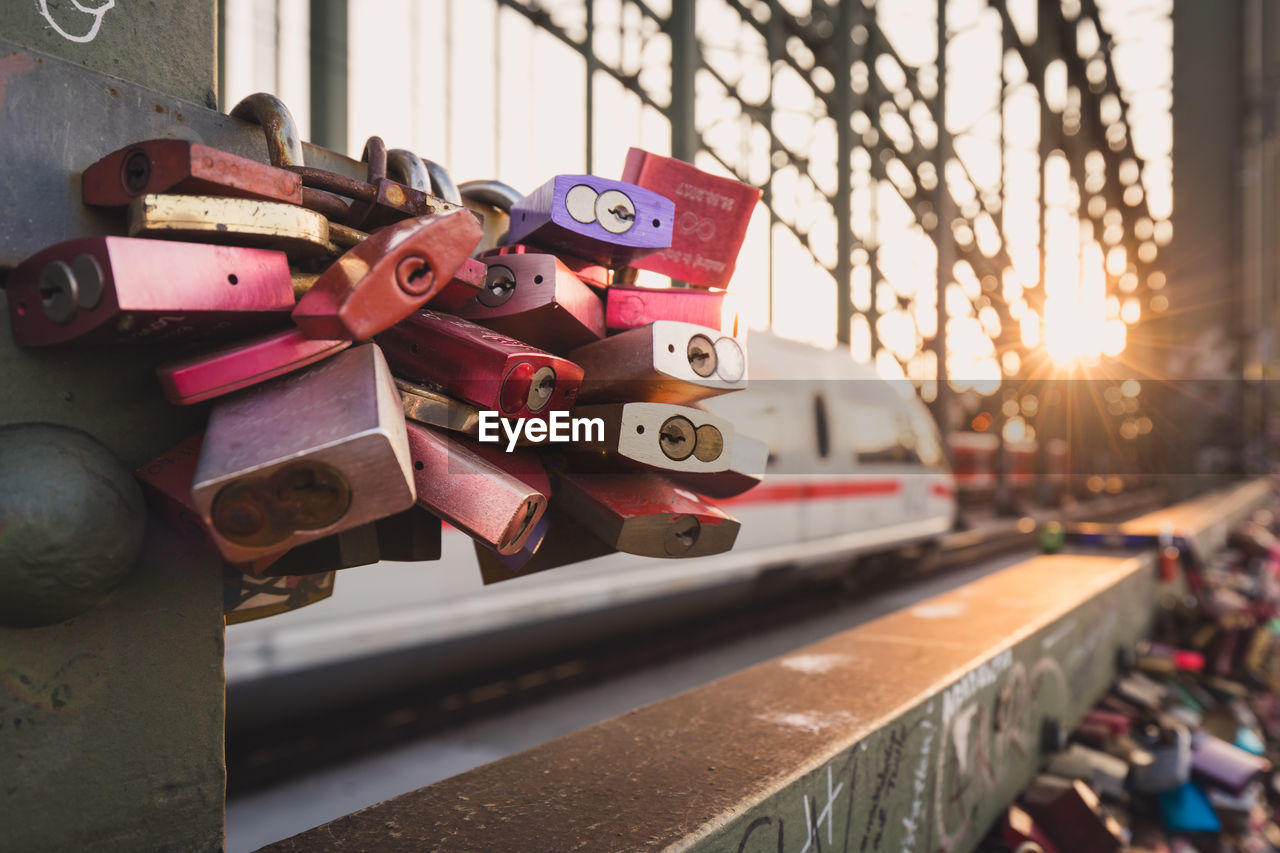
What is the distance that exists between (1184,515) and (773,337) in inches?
178

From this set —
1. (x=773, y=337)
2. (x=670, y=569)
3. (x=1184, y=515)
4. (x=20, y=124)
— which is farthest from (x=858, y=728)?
(x=1184, y=515)

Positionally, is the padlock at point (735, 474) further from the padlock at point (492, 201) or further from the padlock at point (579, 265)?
the padlock at point (492, 201)

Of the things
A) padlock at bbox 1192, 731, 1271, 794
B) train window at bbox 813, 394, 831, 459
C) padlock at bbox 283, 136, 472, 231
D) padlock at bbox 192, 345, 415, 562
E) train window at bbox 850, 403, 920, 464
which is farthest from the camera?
train window at bbox 850, 403, 920, 464

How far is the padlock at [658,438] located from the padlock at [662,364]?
0.09 ft

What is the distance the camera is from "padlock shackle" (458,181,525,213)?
1.05 metres

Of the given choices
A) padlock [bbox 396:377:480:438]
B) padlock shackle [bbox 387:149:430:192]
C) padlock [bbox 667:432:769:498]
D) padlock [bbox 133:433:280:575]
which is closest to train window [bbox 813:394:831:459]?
padlock [bbox 667:432:769:498]

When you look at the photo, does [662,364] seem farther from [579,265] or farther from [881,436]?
[881,436]

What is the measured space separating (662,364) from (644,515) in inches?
5.8

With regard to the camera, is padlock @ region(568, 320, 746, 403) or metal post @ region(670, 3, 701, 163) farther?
metal post @ region(670, 3, 701, 163)

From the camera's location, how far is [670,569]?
18.1 feet

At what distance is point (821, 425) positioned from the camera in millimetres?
6605

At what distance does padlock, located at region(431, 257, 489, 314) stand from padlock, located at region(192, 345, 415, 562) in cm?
18

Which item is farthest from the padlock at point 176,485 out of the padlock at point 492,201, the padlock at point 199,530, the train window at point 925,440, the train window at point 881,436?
the train window at point 925,440

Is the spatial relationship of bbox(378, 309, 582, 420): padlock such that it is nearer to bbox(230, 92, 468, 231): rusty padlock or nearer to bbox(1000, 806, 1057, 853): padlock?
bbox(230, 92, 468, 231): rusty padlock
